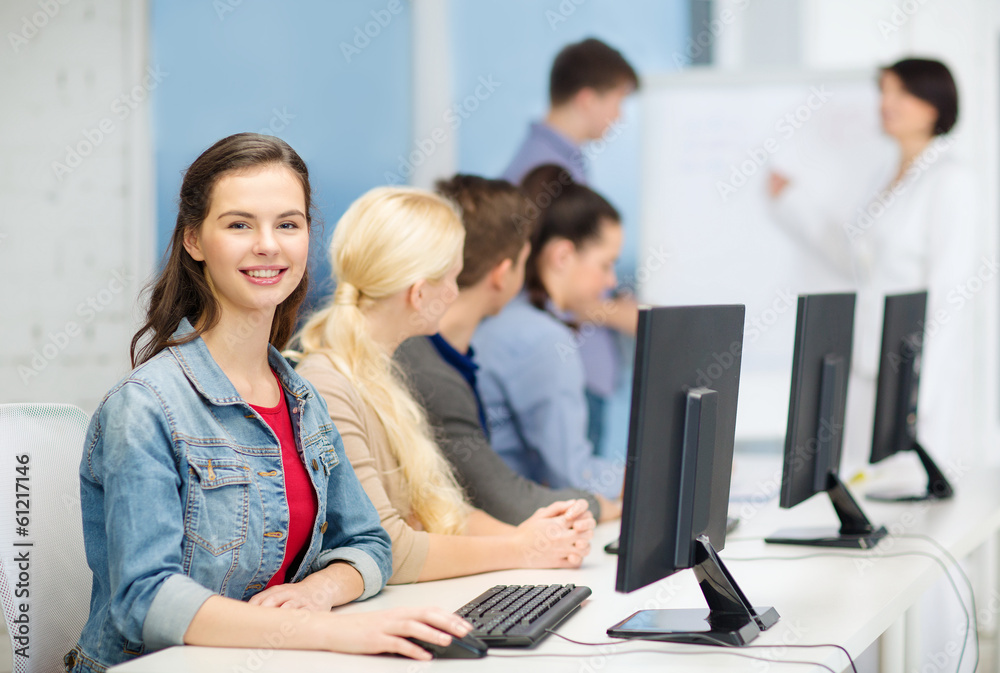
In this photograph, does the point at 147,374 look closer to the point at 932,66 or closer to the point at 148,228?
the point at 148,228

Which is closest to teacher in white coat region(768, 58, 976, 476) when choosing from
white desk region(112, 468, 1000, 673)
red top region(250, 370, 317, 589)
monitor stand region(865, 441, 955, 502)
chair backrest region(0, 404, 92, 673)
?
monitor stand region(865, 441, 955, 502)

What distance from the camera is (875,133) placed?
3.73m

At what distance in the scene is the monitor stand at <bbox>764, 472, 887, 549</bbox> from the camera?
187 cm

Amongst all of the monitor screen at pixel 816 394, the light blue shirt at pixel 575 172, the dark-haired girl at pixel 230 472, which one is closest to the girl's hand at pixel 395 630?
the dark-haired girl at pixel 230 472

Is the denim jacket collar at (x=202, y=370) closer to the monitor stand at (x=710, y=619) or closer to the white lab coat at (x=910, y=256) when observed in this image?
the monitor stand at (x=710, y=619)

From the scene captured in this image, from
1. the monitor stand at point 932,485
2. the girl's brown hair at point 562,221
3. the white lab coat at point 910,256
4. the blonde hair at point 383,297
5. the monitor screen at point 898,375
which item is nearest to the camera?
the blonde hair at point 383,297

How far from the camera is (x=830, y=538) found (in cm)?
188

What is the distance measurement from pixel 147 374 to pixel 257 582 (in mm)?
346

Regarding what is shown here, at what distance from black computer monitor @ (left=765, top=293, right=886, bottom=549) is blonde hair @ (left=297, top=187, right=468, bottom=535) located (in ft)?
2.23

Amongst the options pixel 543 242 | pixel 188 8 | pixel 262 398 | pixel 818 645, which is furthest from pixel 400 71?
pixel 818 645

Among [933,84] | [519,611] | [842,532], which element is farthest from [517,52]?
[519,611]

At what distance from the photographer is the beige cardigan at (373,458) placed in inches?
62.3

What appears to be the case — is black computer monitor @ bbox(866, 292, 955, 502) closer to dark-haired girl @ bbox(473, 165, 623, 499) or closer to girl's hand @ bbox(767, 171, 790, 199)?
dark-haired girl @ bbox(473, 165, 623, 499)

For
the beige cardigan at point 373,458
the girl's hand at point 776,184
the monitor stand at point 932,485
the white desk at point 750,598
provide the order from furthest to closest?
the girl's hand at point 776,184
the monitor stand at point 932,485
the beige cardigan at point 373,458
the white desk at point 750,598
